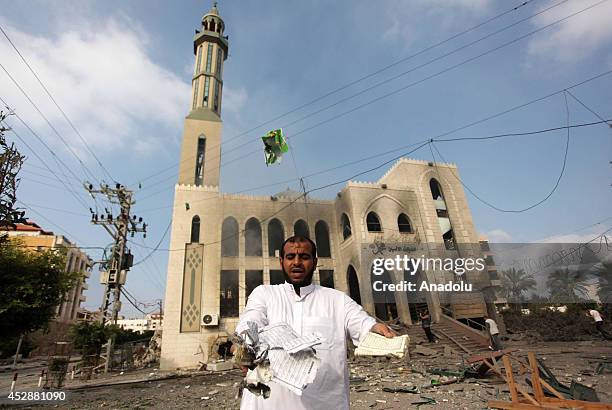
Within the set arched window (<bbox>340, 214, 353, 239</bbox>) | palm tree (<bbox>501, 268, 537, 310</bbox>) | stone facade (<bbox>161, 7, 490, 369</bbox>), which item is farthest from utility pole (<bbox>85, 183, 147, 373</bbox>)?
palm tree (<bbox>501, 268, 537, 310</bbox>)


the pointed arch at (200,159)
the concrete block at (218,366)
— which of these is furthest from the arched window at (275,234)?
the concrete block at (218,366)

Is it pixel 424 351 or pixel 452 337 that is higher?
pixel 452 337

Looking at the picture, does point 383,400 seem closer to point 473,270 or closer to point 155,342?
point 473,270

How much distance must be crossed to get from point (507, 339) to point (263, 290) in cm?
1925

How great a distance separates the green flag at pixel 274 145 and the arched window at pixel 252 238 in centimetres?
557

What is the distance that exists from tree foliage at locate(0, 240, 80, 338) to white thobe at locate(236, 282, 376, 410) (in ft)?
33.0

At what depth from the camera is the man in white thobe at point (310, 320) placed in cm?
180

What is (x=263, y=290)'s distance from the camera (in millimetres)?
2105

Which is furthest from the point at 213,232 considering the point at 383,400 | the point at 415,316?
the point at 383,400

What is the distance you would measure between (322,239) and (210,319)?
857 cm

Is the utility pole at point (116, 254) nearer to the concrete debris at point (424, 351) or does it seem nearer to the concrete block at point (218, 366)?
the concrete block at point (218, 366)

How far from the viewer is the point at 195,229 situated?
63.5 ft

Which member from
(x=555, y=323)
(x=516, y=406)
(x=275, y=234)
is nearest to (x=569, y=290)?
(x=555, y=323)

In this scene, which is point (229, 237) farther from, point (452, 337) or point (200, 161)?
point (452, 337)
